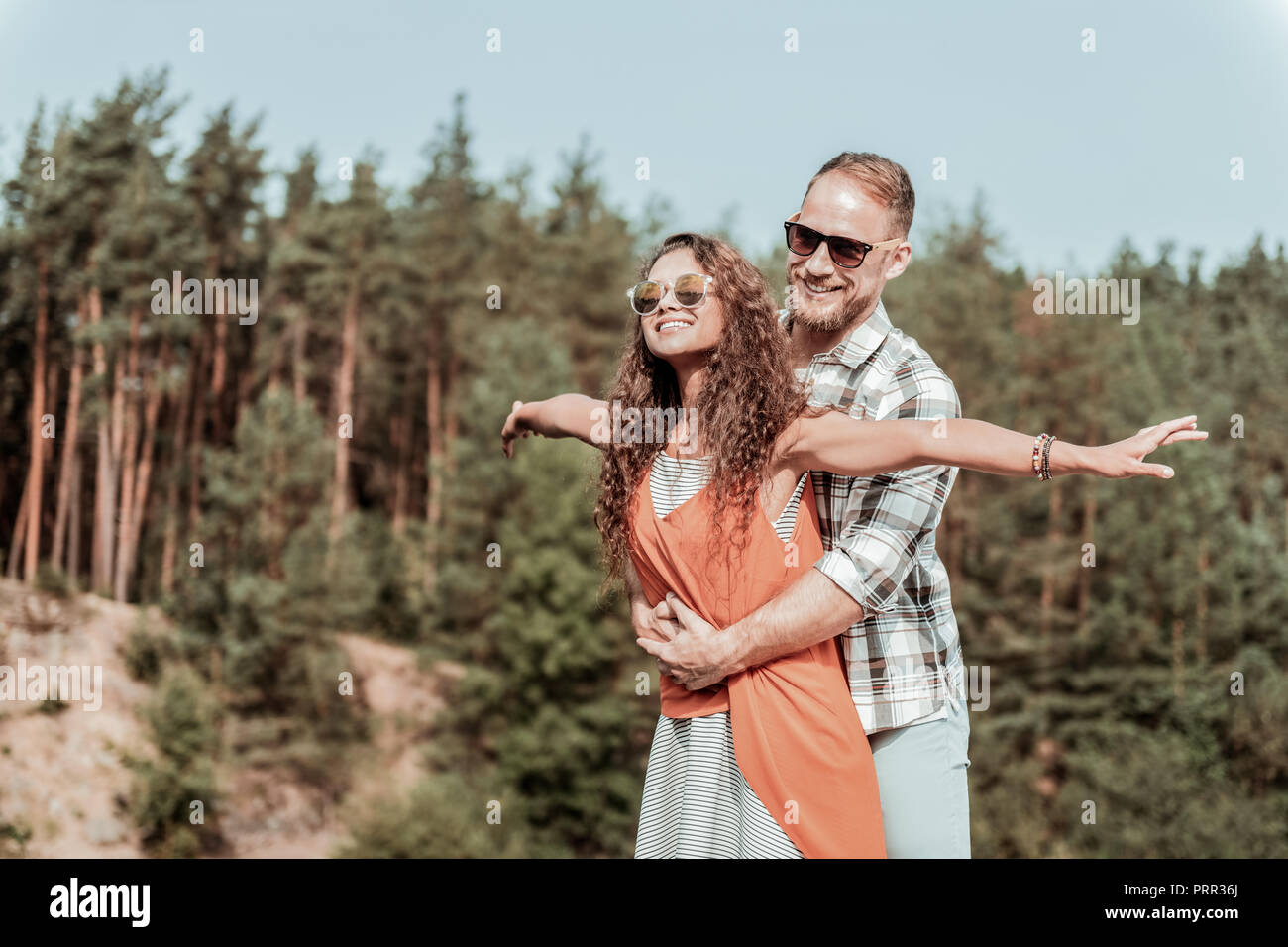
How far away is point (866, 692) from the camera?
2.93 metres

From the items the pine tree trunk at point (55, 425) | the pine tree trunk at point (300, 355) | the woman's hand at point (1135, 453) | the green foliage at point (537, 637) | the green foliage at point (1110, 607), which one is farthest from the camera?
the pine tree trunk at point (300, 355)

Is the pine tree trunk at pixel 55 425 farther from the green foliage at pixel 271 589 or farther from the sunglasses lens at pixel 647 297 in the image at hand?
the sunglasses lens at pixel 647 297

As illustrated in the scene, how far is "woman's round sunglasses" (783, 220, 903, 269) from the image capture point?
3217 mm

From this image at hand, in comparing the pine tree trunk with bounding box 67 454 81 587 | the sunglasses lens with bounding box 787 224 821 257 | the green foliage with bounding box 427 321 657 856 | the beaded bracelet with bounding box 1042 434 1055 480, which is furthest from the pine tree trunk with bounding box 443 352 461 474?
the beaded bracelet with bounding box 1042 434 1055 480

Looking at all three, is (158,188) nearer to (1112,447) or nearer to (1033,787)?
(1033,787)

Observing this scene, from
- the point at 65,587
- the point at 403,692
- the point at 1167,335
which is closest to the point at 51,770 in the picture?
the point at 65,587

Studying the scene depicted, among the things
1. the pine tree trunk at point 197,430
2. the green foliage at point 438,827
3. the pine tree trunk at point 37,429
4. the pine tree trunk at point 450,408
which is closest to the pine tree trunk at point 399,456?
the pine tree trunk at point 450,408

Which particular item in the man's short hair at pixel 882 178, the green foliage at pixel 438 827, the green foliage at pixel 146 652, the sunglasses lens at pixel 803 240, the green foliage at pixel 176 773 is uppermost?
the man's short hair at pixel 882 178

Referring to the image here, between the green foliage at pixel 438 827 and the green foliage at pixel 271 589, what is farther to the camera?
the green foliage at pixel 271 589

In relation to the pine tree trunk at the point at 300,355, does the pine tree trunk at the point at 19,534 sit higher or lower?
lower

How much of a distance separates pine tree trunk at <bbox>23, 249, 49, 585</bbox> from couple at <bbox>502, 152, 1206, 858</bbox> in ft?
94.7

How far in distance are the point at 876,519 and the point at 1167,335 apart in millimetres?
32290

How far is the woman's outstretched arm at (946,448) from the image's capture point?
103 inches
